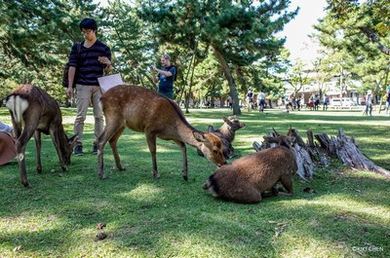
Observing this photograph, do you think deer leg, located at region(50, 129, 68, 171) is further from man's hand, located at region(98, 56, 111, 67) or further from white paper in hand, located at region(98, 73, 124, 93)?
man's hand, located at region(98, 56, 111, 67)

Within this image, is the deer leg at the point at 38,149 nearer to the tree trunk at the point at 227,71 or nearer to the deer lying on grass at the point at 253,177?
the deer lying on grass at the point at 253,177

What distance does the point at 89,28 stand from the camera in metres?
6.38

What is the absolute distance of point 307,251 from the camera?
3.06 m

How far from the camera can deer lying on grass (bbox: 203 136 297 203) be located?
14.0ft

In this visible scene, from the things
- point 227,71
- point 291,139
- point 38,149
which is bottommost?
point 38,149

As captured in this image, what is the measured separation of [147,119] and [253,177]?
174cm

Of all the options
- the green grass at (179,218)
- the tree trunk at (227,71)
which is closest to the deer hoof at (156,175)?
the green grass at (179,218)

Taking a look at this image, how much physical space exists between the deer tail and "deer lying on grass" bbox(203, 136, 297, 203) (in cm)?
235

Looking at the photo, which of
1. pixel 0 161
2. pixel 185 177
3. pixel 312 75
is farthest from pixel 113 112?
pixel 312 75

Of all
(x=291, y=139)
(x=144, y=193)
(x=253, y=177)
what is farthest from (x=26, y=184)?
(x=291, y=139)

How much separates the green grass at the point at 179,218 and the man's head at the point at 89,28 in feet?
7.16

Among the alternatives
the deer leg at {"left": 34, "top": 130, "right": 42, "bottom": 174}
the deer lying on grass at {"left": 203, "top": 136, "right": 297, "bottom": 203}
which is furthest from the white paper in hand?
the deer lying on grass at {"left": 203, "top": 136, "right": 297, "bottom": 203}

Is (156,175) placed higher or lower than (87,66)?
lower

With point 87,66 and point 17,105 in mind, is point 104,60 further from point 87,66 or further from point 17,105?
point 17,105
